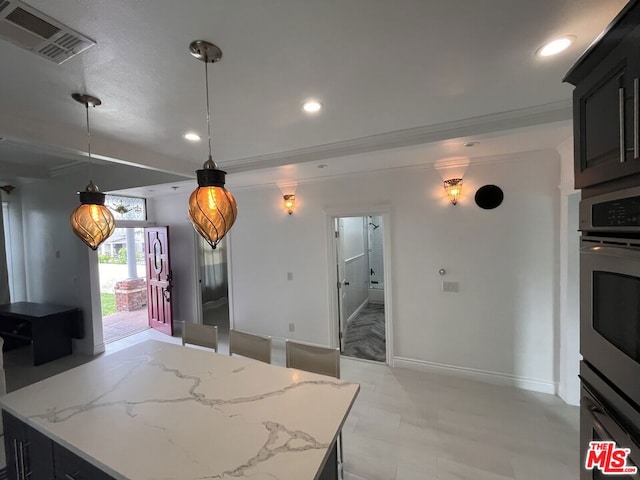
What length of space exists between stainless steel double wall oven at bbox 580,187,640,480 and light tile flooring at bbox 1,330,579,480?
1130 mm

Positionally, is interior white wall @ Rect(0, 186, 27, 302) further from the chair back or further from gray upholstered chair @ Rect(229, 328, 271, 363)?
the chair back

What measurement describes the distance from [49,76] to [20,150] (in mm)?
2792

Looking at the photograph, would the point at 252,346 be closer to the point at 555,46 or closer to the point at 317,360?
the point at 317,360

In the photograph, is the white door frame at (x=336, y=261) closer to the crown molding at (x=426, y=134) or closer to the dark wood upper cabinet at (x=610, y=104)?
the crown molding at (x=426, y=134)

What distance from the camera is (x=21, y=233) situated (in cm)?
465

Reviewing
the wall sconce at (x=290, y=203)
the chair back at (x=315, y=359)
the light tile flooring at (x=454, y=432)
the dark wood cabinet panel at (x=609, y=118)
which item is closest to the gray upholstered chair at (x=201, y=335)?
the chair back at (x=315, y=359)

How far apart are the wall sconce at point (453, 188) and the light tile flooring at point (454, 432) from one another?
2.12 meters

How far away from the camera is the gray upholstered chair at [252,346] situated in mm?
→ 2191

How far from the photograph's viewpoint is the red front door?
15.9 ft

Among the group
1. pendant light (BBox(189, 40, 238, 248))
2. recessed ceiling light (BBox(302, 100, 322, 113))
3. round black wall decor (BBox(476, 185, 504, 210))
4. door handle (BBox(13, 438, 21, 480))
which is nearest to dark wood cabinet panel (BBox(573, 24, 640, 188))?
recessed ceiling light (BBox(302, 100, 322, 113))

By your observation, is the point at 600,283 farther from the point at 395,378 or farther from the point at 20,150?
the point at 20,150

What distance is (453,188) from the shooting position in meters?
2.96

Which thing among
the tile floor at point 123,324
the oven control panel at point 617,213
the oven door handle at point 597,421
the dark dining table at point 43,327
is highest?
the oven control panel at point 617,213

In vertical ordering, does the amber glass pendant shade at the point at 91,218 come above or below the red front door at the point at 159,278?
above
